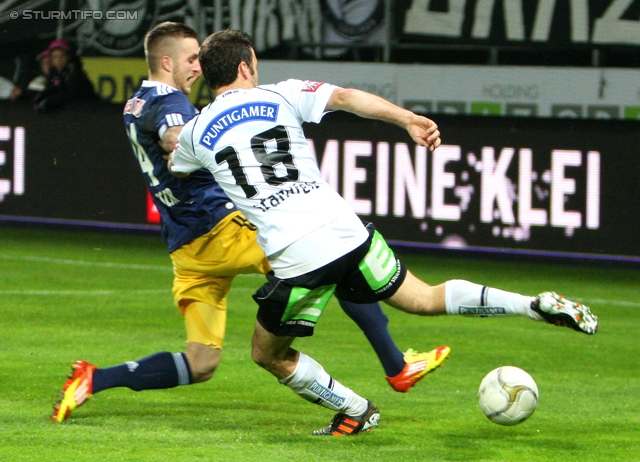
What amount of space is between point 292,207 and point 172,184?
3.15ft

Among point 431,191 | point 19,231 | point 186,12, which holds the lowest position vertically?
point 19,231

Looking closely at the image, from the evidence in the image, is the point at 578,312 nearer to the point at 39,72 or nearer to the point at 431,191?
the point at 431,191

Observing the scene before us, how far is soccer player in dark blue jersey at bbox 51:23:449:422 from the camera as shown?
221 inches

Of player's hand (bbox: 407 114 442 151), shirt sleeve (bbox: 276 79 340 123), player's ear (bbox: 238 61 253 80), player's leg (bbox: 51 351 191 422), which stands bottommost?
player's leg (bbox: 51 351 191 422)

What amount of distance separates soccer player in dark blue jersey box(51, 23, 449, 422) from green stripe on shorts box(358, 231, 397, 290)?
726 mm

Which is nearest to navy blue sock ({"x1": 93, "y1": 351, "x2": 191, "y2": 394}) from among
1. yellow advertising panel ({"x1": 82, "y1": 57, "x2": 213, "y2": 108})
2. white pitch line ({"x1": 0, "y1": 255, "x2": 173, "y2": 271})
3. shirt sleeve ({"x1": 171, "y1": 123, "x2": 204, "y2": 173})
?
shirt sleeve ({"x1": 171, "y1": 123, "x2": 204, "y2": 173})

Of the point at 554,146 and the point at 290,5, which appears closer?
the point at 554,146

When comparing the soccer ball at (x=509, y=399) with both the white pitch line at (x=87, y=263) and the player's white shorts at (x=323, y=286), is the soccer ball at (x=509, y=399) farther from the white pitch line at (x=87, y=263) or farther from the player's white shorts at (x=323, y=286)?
the white pitch line at (x=87, y=263)

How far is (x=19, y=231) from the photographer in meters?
13.8

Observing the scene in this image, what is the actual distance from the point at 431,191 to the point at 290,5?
15.9 ft

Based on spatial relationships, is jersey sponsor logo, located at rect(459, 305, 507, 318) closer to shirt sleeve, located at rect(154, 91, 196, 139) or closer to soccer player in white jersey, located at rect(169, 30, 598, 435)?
soccer player in white jersey, located at rect(169, 30, 598, 435)

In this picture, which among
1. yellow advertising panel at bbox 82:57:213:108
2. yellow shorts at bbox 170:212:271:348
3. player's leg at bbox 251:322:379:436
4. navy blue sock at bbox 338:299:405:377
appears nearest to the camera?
player's leg at bbox 251:322:379:436

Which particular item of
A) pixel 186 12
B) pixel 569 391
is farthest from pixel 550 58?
pixel 569 391

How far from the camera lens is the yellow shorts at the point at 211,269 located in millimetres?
5672
